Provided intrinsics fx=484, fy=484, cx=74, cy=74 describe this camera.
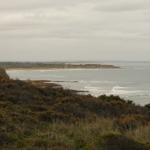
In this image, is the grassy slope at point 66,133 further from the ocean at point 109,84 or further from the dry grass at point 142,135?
the ocean at point 109,84

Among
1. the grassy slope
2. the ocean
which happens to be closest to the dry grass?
the grassy slope

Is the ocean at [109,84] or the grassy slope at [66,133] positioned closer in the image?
the grassy slope at [66,133]

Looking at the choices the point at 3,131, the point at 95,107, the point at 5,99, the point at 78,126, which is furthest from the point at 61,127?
the point at 95,107

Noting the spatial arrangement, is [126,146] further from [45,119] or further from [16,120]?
[45,119]

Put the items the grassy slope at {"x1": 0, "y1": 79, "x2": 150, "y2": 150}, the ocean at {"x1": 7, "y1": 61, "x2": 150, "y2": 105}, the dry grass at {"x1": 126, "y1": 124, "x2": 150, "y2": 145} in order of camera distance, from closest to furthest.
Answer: the grassy slope at {"x1": 0, "y1": 79, "x2": 150, "y2": 150}
the dry grass at {"x1": 126, "y1": 124, "x2": 150, "y2": 145}
the ocean at {"x1": 7, "y1": 61, "x2": 150, "y2": 105}

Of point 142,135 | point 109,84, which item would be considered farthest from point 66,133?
point 109,84

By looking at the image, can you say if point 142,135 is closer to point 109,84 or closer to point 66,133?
point 66,133

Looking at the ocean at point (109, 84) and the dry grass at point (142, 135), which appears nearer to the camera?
the dry grass at point (142, 135)

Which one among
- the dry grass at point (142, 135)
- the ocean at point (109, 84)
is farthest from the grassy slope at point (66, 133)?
the ocean at point (109, 84)

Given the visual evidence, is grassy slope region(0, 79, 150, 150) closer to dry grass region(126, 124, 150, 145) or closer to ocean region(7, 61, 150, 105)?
dry grass region(126, 124, 150, 145)

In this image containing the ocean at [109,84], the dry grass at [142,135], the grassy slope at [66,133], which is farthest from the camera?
the ocean at [109,84]

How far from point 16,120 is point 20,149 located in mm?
3693

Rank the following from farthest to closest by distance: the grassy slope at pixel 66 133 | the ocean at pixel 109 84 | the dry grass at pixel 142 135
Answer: the ocean at pixel 109 84 → the dry grass at pixel 142 135 → the grassy slope at pixel 66 133

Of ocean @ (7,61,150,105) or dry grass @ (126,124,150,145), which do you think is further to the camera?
ocean @ (7,61,150,105)
